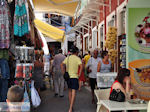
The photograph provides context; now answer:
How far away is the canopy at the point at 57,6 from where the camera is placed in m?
10.5

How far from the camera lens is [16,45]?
5.96 m

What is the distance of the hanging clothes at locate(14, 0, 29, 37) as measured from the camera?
220 inches

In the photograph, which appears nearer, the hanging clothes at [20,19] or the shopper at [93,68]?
the hanging clothes at [20,19]

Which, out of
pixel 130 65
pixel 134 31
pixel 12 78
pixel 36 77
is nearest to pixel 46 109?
pixel 36 77

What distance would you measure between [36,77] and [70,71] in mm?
1477

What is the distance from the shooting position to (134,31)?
5.84 metres

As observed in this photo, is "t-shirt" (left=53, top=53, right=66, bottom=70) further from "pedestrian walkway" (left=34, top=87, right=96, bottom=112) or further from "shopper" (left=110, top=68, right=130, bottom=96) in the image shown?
"shopper" (left=110, top=68, right=130, bottom=96)

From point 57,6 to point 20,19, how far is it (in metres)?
5.69

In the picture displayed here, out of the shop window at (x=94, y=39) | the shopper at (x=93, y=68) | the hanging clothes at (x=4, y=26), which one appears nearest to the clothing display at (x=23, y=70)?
the hanging clothes at (x=4, y=26)

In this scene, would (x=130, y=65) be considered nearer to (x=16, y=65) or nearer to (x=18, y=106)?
(x=16, y=65)

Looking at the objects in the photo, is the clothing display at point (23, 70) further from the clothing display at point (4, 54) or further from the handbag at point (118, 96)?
the handbag at point (118, 96)

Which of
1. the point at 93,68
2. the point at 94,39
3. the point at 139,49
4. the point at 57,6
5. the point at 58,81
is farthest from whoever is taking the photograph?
the point at 94,39

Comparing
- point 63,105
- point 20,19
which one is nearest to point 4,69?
point 20,19

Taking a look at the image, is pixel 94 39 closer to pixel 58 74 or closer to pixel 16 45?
pixel 58 74
